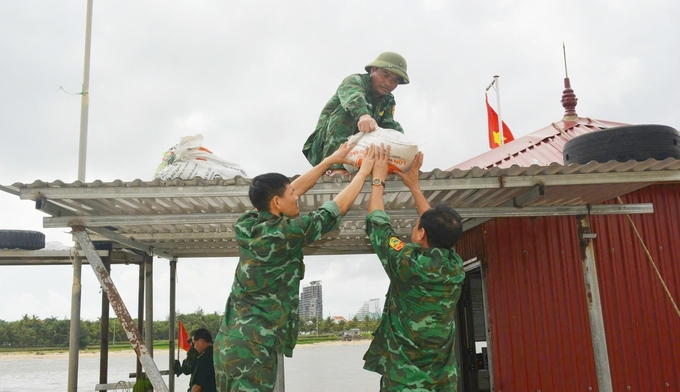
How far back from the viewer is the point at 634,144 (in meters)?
5.30

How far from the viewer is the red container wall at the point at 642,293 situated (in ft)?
21.1

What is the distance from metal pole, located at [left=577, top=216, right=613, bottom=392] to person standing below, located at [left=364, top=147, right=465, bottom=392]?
1.85 metres

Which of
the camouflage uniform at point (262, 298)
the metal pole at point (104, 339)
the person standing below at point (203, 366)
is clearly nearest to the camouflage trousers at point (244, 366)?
the camouflage uniform at point (262, 298)

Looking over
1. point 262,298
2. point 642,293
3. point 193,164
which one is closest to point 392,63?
point 193,164

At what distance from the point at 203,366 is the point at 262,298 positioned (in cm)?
380

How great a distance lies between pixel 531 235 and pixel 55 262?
21.9 ft

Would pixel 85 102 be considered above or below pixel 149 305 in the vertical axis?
above

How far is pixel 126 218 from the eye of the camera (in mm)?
4742

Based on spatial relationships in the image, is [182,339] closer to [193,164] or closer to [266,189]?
[193,164]

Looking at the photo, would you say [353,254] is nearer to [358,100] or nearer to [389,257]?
[358,100]

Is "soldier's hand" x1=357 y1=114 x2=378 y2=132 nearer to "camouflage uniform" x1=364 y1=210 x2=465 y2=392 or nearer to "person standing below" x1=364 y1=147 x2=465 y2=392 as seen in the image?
"person standing below" x1=364 y1=147 x2=465 y2=392

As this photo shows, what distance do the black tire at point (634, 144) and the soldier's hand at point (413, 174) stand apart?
2159mm

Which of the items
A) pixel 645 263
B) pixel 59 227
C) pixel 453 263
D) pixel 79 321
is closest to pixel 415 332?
pixel 453 263

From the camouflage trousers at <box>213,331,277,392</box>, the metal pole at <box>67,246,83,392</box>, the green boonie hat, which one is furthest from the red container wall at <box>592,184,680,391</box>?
the metal pole at <box>67,246,83,392</box>
